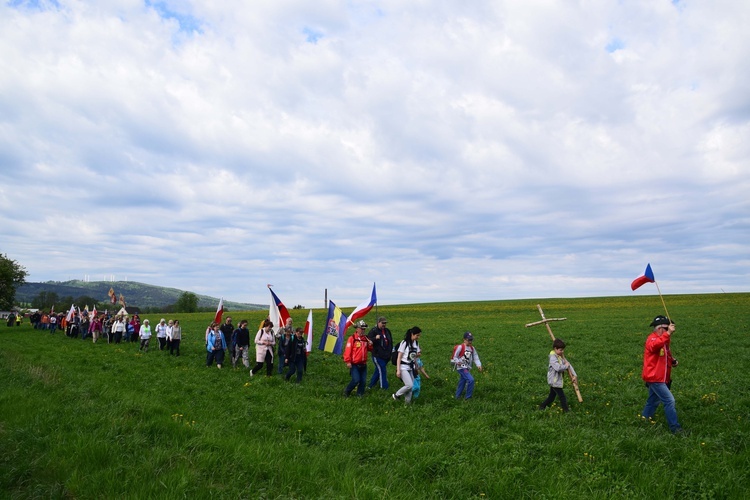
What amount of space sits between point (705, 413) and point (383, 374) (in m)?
8.07

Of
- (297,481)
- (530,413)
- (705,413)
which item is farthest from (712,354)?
(297,481)

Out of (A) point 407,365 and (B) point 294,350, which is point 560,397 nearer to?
(A) point 407,365

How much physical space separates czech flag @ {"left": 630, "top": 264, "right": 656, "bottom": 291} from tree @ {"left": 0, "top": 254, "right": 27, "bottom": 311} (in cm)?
6659

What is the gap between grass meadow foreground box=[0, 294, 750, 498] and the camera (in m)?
6.79

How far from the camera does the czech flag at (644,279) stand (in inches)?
467

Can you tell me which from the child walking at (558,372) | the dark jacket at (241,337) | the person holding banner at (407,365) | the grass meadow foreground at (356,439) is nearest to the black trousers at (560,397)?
the child walking at (558,372)

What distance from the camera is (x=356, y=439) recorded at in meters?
9.21

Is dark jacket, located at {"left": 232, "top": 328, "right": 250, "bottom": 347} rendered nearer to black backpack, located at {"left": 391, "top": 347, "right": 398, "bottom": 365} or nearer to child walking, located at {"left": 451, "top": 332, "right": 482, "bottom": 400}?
black backpack, located at {"left": 391, "top": 347, "right": 398, "bottom": 365}

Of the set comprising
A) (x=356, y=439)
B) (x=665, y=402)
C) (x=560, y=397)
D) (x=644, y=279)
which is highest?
(x=644, y=279)

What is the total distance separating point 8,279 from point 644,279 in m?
67.8

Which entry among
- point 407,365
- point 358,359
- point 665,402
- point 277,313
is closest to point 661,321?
point 665,402

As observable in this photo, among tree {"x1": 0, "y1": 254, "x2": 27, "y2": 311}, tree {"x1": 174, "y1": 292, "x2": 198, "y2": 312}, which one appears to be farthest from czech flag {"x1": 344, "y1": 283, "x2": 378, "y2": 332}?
tree {"x1": 174, "y1": 292, "x2": 198, "y2": 312}

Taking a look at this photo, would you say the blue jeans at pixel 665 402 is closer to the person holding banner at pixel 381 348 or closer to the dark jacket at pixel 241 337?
the person holding banner at pixel 381 348

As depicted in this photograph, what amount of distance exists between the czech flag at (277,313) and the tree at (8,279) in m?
54.0
